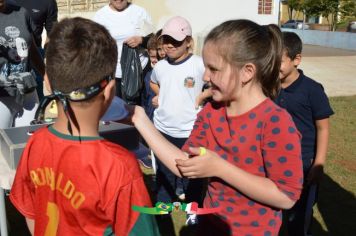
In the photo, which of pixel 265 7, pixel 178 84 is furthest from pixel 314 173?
pixel 265 7

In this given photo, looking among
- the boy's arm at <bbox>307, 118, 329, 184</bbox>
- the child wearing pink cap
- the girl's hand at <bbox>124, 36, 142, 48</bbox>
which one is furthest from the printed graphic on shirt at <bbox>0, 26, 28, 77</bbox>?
the boy's arm at <bbox>307, 118, 329, 184</bbox>

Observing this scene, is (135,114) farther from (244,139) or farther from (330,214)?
(330,214)

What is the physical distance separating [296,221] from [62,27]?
7.24 ft

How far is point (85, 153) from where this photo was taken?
1296mm

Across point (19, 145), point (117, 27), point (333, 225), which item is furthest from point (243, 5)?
point (19, 145)

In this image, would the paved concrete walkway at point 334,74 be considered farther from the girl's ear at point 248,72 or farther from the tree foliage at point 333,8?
the tree foliage at point 333,8

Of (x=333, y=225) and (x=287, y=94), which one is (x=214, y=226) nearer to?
(x=287, y=94)

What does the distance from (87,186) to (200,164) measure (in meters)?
0.39

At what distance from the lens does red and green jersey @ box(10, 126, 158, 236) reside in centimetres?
128

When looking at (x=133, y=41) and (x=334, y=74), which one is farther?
(x=334, y=74)

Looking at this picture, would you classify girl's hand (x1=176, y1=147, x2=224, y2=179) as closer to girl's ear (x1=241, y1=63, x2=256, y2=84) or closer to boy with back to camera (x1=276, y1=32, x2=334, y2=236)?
girl's ear (x1=241, y1=63, x2=256, y2=84)

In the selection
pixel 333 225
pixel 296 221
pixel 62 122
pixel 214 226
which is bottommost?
pixel 333 225

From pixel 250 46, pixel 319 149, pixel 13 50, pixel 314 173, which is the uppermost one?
pixel 250 46

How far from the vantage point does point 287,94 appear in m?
2.64
